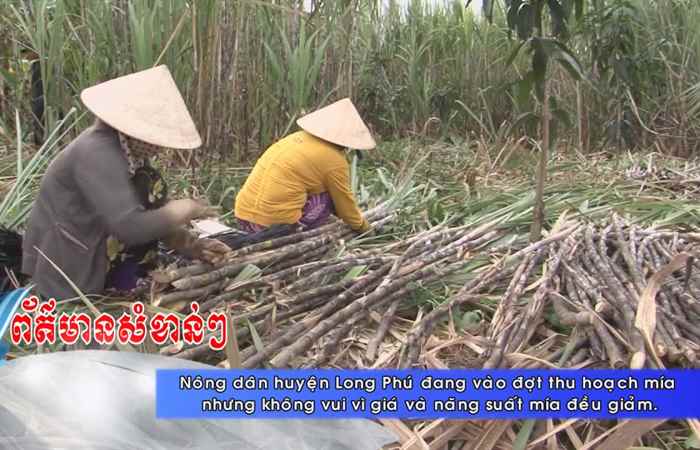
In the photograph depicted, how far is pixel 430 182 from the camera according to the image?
10.6 ft

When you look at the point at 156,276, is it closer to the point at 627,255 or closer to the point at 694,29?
the point at 627,255

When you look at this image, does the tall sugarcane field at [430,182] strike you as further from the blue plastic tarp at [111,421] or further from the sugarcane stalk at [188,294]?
the blue plastic tarp at [111,421]

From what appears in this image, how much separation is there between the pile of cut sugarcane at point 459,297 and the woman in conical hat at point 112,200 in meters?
0.16

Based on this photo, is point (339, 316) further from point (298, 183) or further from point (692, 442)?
point (298, 183)

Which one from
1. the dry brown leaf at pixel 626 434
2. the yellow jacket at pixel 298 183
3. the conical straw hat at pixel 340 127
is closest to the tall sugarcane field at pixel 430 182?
the dry brown leaf at pixel 626 434

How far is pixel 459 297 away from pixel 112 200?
0.90 meters

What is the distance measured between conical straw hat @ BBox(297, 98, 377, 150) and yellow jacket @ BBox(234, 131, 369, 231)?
0.15ft

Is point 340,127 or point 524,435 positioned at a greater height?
point 340,127

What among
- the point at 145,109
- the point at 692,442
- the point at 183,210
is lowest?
the point at 692,442

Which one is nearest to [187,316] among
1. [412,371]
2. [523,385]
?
[412,371]

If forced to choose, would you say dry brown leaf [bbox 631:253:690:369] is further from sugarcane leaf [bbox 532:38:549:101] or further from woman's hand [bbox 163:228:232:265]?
woman's hand [bbox 163:228:232:265]

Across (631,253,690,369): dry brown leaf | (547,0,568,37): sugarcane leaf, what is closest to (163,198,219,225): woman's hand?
(631,253,690,369): dry brown leaf

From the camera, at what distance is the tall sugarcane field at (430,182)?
5.06 ft

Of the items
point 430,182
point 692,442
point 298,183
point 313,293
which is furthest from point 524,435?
point 430,182
